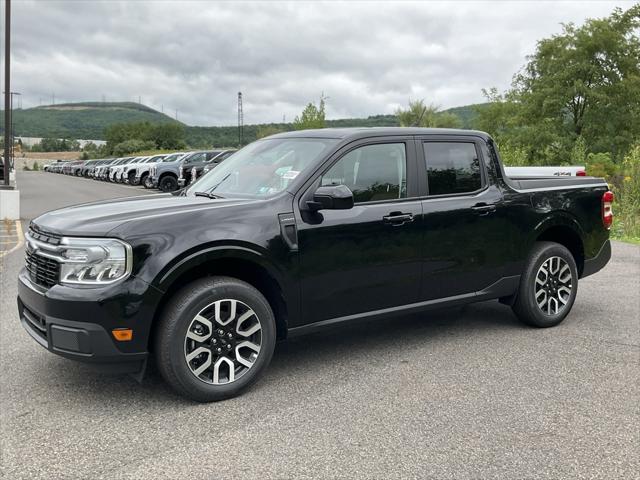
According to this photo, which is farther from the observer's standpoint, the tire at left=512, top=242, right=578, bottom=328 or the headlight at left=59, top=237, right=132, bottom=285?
the tire at left=512, top=242, right=578, bottom=328

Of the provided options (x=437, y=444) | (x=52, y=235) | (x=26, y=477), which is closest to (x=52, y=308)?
(x=52, y=235)

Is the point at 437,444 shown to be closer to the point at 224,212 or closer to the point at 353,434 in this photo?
the point at 353,434

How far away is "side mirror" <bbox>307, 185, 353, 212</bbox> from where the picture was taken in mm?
4074

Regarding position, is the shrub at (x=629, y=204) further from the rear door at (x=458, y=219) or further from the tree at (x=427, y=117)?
the tree at (x=427, y=117)

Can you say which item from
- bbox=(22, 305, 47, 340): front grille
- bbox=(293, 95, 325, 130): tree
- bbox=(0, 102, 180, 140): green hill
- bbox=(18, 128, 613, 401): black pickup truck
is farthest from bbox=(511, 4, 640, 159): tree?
bbox=(0, 102, 180, 140): green hill

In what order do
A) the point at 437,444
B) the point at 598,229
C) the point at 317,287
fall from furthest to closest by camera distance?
1. the point at 598,229
2. the point at 317,287
3. the point at 437,444

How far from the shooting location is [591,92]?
3959cm

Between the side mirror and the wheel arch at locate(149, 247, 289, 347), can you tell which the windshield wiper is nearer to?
the wheel arch at locate(149, 247, 289, 347)

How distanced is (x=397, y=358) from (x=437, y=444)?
4.82ft

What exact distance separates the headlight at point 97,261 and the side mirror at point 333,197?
127cm

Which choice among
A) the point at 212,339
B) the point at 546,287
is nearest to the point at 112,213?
the point at 212,339

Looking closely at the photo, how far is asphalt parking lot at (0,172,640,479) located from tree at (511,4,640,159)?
37.2 metres

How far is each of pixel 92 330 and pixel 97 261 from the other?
0.40 metres

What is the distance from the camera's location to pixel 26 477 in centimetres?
304
